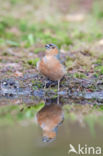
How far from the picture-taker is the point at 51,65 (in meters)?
7.50

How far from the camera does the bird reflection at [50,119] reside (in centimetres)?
609

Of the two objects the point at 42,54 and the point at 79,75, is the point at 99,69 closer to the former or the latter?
the point at 79,75

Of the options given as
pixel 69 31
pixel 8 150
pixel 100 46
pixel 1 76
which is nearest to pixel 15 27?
pixel 69 31

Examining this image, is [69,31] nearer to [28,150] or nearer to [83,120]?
[83,120]

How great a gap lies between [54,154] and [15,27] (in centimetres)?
728

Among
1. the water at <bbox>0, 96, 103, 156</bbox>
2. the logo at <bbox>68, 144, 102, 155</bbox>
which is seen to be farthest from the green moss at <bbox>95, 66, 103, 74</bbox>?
the logo at <bbox>68, 144, 102, 155</bbox>

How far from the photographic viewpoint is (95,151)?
17.6 feet

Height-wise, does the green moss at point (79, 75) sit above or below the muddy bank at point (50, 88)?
above

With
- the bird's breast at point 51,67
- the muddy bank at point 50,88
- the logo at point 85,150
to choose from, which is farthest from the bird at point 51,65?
the logo at point 85,150

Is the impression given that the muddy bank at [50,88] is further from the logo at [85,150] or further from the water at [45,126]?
the logo at [85,150]

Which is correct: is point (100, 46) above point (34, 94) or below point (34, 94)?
above

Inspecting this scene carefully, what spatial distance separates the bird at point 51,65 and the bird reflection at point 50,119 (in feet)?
1.60

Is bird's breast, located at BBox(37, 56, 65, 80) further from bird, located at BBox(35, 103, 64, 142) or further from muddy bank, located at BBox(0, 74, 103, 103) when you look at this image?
bird, located at BBox(35, 103, 64, 142)

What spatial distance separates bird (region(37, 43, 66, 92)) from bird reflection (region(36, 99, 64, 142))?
489mm
